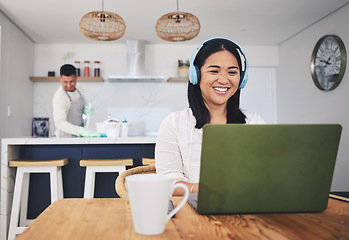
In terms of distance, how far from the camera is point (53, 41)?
17.5 feet

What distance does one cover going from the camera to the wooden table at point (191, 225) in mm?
611

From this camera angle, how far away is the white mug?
58 cm

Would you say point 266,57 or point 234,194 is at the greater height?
point 266,57

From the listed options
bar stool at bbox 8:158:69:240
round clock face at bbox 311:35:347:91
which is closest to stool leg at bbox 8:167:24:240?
bar stool at bbox 8:158:69:240

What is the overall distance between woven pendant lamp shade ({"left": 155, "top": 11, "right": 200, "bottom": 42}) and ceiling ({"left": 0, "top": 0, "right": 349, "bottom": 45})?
0.40 metres

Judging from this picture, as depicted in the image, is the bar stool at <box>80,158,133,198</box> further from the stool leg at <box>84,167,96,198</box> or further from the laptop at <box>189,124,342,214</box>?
the laptop at <box>189,124,342,214</box>

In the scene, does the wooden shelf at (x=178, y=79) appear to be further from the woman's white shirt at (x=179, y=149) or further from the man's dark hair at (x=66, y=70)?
the woman's white shirt at (x=179, y=149)

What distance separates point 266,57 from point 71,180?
4.09m

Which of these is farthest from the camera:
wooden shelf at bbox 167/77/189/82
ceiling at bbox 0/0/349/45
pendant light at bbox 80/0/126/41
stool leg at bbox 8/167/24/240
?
wooden shelf at bbox 167/77/189/82

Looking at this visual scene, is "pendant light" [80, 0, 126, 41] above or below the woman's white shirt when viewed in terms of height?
above

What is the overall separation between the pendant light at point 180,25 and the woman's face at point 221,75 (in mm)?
2138

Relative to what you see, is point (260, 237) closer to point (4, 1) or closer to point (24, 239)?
point (24, 239)

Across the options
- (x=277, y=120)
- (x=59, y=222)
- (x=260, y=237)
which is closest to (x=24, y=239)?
(x=59, y=222)

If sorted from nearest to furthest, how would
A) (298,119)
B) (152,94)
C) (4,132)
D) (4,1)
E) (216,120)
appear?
(216,120)
(4,1)
(4,132)
(298,119)
(152,94)
